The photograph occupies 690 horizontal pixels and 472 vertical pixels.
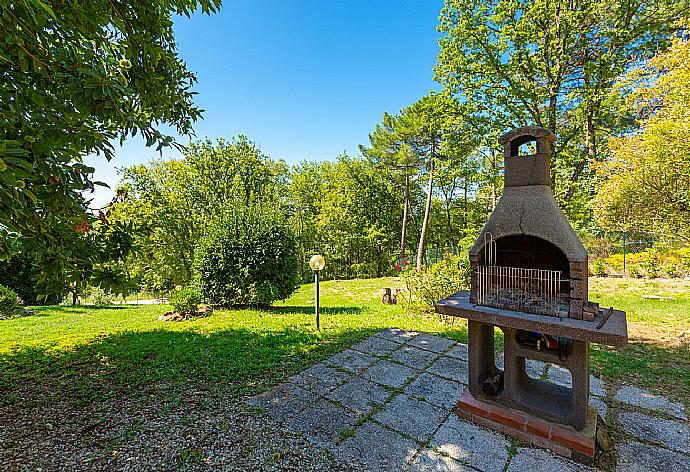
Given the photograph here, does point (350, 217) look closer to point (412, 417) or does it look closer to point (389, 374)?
point (389, 374)

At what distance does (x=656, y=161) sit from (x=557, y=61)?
18.8 ft

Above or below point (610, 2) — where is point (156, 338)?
below

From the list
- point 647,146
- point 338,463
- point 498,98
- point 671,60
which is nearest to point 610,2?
point 498,98

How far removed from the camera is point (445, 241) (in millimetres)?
23516

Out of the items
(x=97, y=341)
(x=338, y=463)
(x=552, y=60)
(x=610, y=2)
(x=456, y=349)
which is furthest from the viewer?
(x=552, y=60)

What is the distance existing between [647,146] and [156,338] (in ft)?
35.1

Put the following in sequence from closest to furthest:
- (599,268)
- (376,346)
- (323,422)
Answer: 1. (323,422)
2. (376,346)
3. (599,268)

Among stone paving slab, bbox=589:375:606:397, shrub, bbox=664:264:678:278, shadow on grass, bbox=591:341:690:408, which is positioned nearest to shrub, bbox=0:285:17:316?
stone paving slab, bbox=589:375:606:397

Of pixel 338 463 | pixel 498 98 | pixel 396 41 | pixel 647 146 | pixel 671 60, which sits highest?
pixel 396 41

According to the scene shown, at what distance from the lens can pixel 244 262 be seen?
8.17 m

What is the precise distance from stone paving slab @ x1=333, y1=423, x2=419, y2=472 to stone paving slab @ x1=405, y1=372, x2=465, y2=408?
0.79m

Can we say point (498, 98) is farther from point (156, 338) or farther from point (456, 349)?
point (156, 338)

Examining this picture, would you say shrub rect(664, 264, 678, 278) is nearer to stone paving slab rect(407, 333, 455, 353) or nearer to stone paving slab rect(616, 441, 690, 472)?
stone paving slab rect(407, 333, 455, 353)

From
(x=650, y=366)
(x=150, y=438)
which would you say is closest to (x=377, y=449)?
(x=150, y=438)
